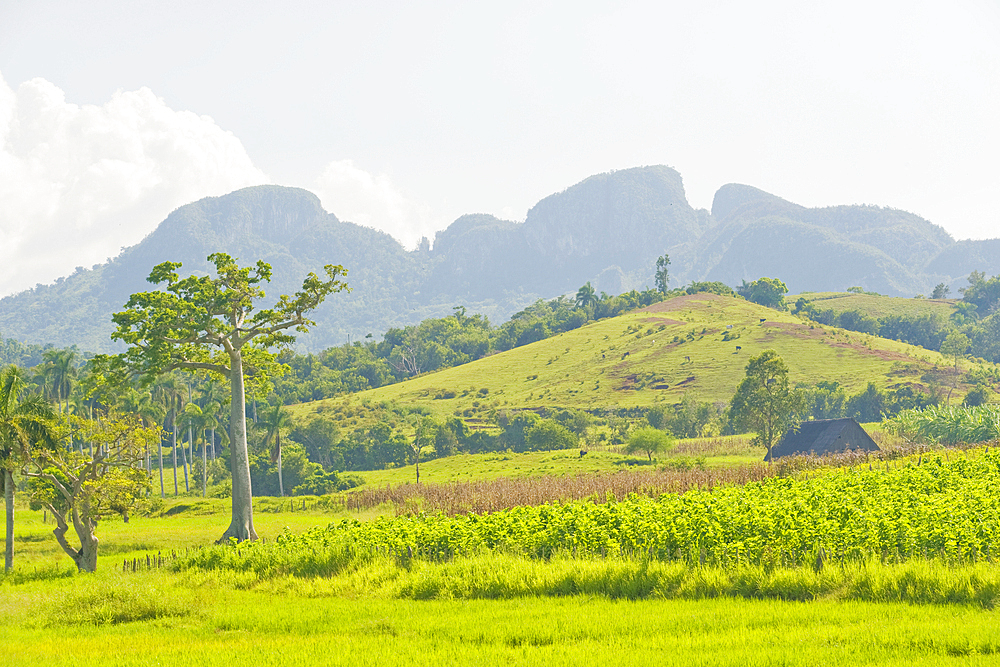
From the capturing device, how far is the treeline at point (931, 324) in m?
136

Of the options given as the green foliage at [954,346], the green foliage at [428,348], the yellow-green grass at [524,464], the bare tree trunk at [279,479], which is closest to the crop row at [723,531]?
the yellow-green grass at [524,464]

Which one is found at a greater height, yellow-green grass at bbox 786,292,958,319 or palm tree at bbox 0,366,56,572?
yellow-green grass at bbox 786,292,958,319

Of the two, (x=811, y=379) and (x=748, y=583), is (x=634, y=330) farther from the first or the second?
(x=748, y=583)

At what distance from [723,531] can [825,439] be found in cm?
4700

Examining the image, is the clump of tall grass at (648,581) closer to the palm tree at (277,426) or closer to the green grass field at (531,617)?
the green grass field at (531,617)

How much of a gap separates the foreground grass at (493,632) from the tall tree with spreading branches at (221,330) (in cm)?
1823

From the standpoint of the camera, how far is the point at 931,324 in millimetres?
144500

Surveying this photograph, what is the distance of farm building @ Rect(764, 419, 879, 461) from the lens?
56406 millimetres

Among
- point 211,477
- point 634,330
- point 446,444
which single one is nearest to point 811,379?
point 634,330

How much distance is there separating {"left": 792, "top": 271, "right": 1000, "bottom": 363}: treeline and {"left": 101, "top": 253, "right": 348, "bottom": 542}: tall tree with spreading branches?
13074cm

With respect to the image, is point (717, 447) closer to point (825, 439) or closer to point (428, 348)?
point (825, 439)

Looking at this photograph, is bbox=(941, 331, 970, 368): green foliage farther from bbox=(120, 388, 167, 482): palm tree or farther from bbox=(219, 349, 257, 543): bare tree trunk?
bbox=(120, 388, 167, 482): palm tree

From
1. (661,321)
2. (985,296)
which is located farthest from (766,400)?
(985,296)

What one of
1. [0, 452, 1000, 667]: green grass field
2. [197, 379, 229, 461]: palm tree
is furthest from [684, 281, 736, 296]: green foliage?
[0, 452, 1000, 667]: green grass field
